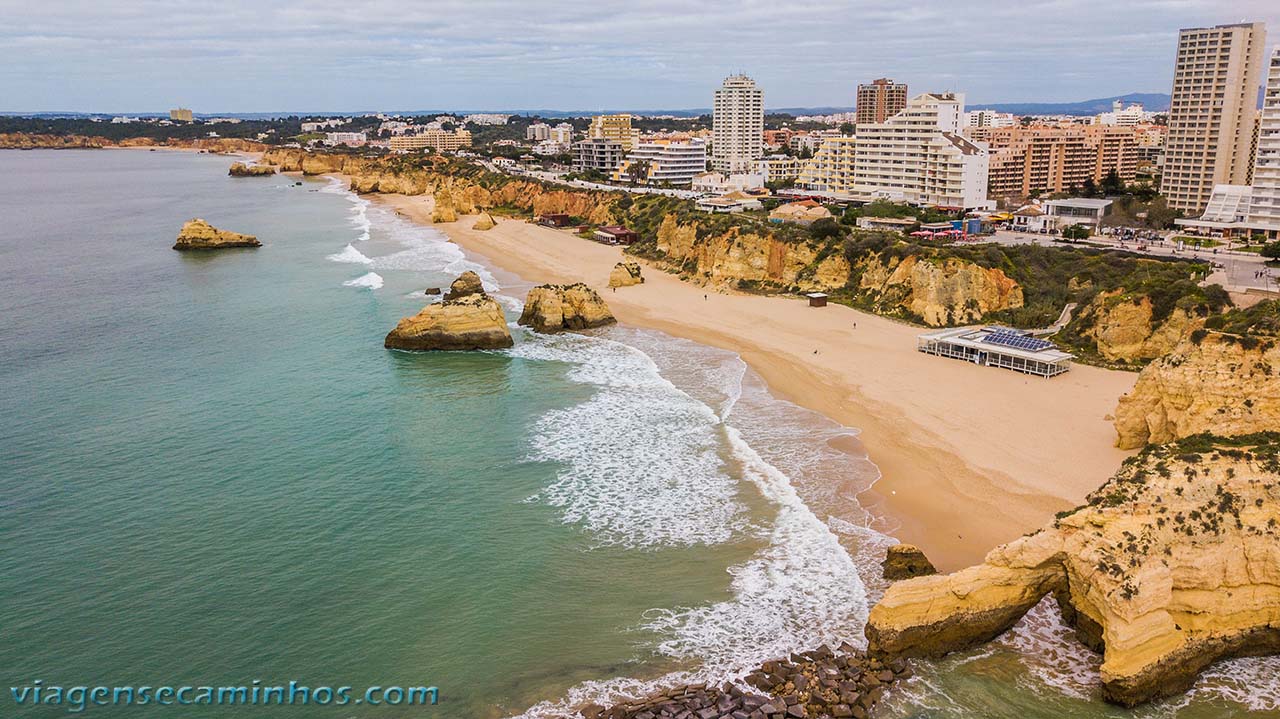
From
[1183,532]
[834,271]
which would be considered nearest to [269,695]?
[1183,532]

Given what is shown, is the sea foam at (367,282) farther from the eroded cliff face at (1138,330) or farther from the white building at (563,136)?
the white building at (563,136)

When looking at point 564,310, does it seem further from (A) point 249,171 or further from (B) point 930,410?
(A) point 249,171

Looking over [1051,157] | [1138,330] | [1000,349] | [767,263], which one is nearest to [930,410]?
[1000,349]

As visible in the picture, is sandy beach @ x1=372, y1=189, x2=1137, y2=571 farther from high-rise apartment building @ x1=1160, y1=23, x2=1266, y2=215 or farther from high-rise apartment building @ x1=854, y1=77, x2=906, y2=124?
high-rise apartment building @ x1=854, y1=77, x2=906, y2=124

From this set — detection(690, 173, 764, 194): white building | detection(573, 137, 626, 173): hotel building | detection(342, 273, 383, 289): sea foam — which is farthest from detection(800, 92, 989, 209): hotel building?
detection(342, 273, 383, 289): sea foam

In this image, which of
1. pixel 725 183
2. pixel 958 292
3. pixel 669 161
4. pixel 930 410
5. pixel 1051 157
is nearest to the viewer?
pixel 930 410

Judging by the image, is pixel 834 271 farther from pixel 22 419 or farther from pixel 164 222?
pixel 164 222
